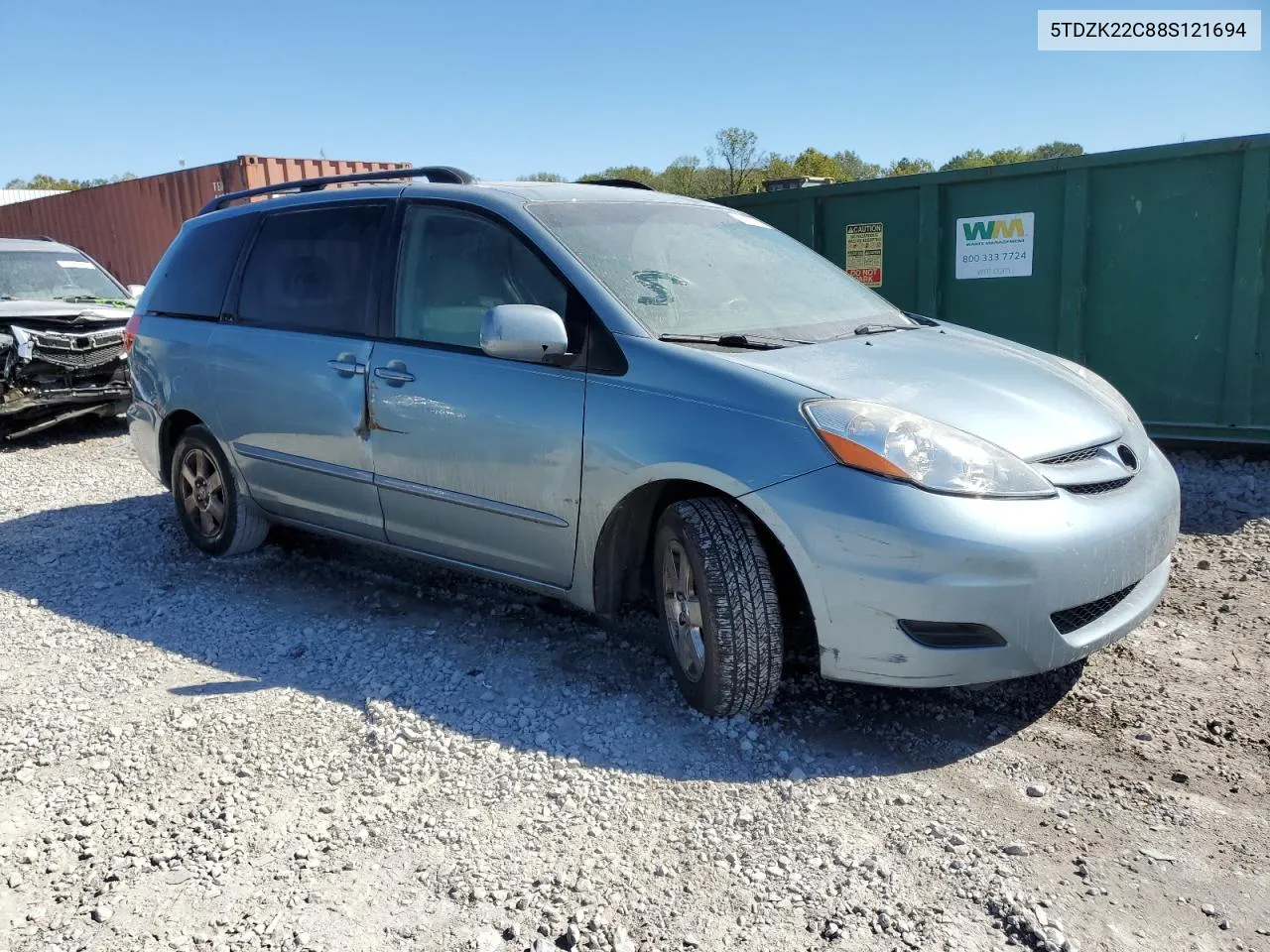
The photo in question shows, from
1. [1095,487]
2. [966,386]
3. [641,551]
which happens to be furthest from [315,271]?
[1095,487]

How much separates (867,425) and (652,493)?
81cm

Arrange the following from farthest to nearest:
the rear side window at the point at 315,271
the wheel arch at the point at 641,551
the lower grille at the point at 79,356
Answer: the lower grille at the point at 79,356 < the rear side window at the point at 315,271 < the wheel arch at the point at 641,551

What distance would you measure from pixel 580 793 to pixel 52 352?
24.8 feet

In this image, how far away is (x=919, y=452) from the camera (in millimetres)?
2893

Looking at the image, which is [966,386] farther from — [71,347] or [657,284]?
[71,347]

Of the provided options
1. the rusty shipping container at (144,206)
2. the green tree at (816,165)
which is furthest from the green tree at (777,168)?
the rusty shipping container at (144,206)

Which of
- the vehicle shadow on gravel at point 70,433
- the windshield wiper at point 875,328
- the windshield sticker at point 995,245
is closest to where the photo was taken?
the windshield wiper at point 875,328

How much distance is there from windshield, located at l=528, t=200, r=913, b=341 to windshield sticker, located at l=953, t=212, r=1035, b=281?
3.15 metres

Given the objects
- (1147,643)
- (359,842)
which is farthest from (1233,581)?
(359,842)

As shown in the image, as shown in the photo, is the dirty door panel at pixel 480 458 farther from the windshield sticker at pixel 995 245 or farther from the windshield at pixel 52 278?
the windshield at pixel 52 278

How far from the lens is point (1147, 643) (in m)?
3.85

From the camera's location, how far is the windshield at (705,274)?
3.63m

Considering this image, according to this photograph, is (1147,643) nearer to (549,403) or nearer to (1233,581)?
(1233,581)

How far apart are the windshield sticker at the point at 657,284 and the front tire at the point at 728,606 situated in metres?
0.78
